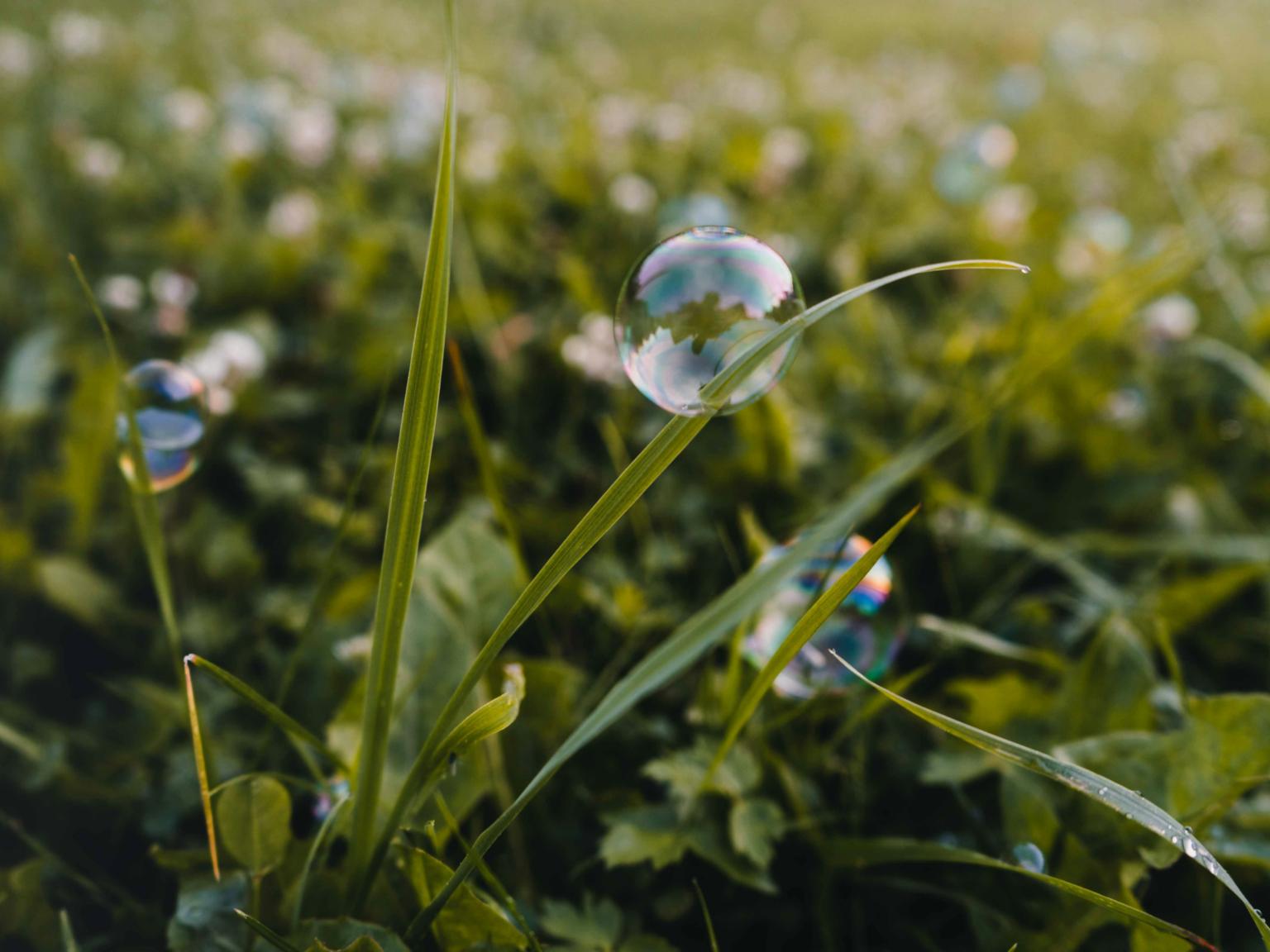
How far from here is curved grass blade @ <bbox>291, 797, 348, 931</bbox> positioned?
737mm

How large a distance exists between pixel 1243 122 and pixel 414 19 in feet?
12.0

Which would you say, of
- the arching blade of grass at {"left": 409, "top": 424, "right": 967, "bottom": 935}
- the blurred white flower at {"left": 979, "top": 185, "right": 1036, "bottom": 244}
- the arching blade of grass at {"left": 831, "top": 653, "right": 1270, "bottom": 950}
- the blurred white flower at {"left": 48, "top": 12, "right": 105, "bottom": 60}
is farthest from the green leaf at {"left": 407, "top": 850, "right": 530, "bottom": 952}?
the blurred white flower at {"left": 48, "top": 12, "right": 105, "bottom": 60}

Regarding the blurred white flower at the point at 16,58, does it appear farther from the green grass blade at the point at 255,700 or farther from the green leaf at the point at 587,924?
the green leaf at the point at 587,924

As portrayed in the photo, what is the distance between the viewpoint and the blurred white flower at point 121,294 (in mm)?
1578

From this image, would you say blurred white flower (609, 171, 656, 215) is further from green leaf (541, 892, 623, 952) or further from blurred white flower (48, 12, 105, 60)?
blurred white flower (48, 12, 105, 60)

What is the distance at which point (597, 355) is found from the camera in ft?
4.98

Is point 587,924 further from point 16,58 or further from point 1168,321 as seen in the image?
point 16,58

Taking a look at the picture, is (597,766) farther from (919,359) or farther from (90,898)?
(919,359)

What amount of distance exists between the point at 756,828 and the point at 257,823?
0.43 m

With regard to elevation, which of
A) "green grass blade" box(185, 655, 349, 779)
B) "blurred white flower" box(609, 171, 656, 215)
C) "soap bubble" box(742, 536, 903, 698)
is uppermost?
"blurred white flower" box(609, 171, 656, 215)

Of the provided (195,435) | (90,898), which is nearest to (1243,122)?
(195,435)

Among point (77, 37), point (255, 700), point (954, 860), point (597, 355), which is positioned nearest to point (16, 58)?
point (77, 37)

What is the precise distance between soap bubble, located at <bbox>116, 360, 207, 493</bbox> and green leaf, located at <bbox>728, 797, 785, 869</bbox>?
70 cm

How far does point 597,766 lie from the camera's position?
3.20ft
